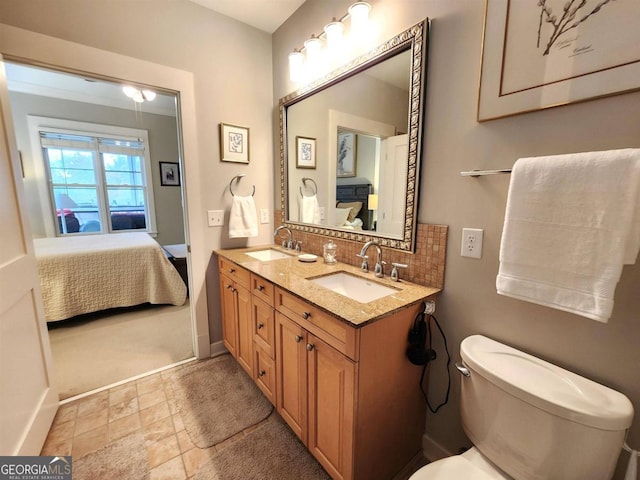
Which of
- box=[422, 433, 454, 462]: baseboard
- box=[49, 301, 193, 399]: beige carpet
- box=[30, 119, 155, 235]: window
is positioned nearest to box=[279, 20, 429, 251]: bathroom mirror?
box=[422, 433, 454, 462]: baseboard

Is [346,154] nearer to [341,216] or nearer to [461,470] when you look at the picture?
[341,216]

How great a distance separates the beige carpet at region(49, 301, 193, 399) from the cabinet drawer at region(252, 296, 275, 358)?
99cm

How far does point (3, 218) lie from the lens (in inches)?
47.6

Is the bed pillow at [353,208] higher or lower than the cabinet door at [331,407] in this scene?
higher

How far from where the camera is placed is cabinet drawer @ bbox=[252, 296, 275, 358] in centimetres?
144

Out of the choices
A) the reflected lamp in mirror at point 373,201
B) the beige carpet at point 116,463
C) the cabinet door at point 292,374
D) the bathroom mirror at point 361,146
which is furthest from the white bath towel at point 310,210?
the beige carpet at point 116,463

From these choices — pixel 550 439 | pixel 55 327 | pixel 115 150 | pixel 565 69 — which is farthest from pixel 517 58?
pixel 115 150

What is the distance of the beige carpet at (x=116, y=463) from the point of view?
4.09 feet

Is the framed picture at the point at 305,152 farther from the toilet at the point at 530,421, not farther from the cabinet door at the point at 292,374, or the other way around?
the toilet at the point at 530,421

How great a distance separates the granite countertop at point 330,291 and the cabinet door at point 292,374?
18 cm

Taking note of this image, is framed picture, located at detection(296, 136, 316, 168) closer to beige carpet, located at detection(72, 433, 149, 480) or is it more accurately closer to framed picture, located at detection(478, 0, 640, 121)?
framed picture, located at detection(478, 0, 640, 121)

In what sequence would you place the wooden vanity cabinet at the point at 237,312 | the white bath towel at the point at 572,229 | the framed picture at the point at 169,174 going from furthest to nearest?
the framed picture at the point at 169,174 < the wooden vanity cabinet at the point at 237,312 < the white bath towel at the point at 572,229

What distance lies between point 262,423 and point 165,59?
7.62ft

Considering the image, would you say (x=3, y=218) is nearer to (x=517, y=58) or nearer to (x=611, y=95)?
(x=517, y=58)
